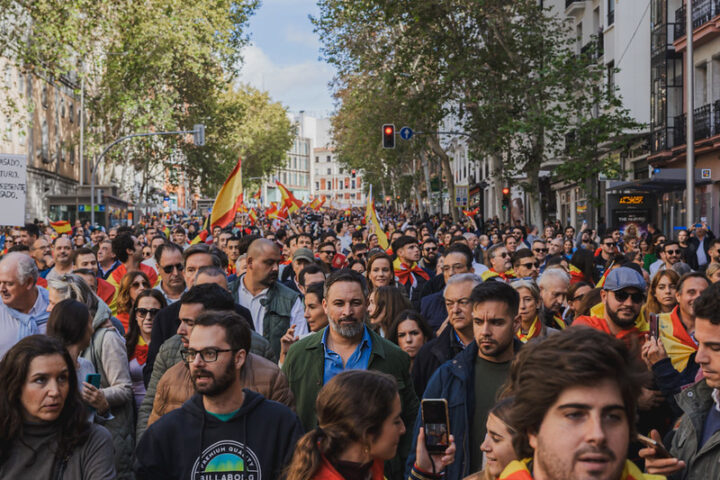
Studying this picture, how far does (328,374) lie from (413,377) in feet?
2.61

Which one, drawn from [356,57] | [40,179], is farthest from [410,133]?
[40,179]

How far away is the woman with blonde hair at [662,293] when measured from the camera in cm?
823

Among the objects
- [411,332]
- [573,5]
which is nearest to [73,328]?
[411,332]

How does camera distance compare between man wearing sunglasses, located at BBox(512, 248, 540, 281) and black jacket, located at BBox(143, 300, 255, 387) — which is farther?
man wearing sunglasses, located at BBox(512, 248, 540, 281)

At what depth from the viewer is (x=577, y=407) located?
102 inches

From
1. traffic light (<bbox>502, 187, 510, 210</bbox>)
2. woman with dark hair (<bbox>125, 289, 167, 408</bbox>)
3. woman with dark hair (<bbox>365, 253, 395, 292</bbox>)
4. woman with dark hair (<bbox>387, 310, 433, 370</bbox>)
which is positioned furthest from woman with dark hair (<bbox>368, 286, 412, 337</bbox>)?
traffic light (<bbox>502, 187, 510, 210</bbox>)

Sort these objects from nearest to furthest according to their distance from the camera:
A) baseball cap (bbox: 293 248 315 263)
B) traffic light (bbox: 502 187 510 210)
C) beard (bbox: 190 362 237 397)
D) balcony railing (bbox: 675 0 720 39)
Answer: beard (bbox: 190 362 237 397) < baseball cap (bbox: 293 248 315 263) < balcony railing (bbox: 675 0 720 39) < traffic light (bbox: 502 187 510 210)

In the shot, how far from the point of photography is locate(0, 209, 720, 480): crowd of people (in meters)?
2.70

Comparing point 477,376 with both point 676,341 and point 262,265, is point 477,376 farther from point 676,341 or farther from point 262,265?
point 262,265

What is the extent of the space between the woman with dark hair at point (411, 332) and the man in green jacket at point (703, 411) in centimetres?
310

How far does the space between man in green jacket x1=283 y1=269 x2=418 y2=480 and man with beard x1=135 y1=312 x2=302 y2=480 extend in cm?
123

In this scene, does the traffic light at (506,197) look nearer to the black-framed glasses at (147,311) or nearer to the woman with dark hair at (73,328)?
the black-framed glasses at (147,311)

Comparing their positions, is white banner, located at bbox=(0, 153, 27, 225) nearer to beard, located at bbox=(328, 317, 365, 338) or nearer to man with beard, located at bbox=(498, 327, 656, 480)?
beard, located at bbox=(328, 317, 365, 338)

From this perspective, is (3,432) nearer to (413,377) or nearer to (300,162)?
(413,377)
